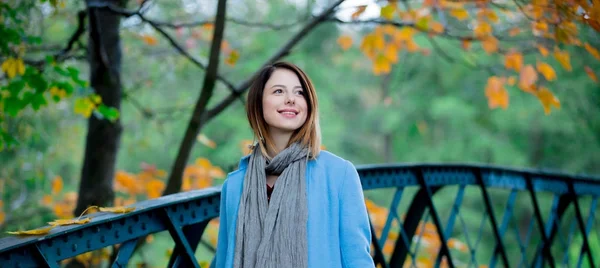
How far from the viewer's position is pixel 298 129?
233 centimetres

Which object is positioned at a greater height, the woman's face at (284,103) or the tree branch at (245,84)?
the tree branch at (245,84)

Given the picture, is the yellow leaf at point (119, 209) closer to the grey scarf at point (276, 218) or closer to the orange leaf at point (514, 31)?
the grey scarf at point (276, 218)

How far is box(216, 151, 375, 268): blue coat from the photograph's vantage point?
2121 mm

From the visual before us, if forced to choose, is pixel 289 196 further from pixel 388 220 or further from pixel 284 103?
pixel 388 220

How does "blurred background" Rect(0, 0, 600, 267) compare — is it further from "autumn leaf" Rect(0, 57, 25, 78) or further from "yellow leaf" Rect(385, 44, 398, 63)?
"autumn leaf" Rect(0, 57, 25, 78)

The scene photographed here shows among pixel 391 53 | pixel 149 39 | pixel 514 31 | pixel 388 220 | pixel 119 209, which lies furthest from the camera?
pixel 149 39

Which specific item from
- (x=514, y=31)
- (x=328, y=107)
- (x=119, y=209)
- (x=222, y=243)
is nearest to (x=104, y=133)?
(x=119, y=209)

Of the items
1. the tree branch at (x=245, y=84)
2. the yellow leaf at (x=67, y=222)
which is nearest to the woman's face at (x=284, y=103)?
the yellow leaf at (x=67, y=222)

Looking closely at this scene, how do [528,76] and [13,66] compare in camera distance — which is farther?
[528,76]

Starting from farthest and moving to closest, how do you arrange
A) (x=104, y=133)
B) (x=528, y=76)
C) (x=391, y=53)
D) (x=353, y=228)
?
(x=391, y=53) → (x=528, y=76) → (x=104, y=133) → (x=353, y=228)

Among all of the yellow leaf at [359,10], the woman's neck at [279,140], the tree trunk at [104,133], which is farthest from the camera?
the tree trunk at [104,133]

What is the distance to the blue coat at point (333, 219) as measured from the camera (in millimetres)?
2121

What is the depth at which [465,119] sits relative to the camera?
18.1m

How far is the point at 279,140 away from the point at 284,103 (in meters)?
0.14
